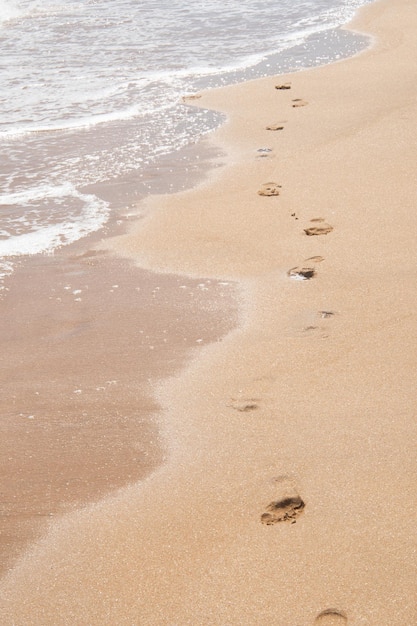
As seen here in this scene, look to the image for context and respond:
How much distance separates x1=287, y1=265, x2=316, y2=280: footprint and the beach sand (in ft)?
0.06

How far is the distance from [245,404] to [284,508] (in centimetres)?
65

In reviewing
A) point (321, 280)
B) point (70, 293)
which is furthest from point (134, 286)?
point (321, 280)

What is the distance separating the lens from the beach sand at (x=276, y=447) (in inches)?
98.4

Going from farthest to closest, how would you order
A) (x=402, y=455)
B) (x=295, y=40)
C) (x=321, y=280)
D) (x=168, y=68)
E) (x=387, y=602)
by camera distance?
(x=295, y=40), (x=168, y=68), (x=321, y=280), (x=402, y=455), (x=387, y=602)

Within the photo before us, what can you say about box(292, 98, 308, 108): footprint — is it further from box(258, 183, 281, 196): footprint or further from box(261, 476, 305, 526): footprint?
box(261, 476, 305, 526): footprint

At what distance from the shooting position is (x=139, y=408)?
135 inches

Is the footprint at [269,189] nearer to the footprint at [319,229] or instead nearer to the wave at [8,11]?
the footprint at [319,229]

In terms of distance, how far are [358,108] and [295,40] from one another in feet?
12.6

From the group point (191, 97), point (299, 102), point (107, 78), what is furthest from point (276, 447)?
point (107, 78)

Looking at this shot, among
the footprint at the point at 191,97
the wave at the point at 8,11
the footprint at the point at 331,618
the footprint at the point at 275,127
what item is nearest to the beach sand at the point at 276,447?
the footprint at the point at 331,618

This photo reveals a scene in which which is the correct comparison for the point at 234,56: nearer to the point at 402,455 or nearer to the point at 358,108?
the point at 358,108

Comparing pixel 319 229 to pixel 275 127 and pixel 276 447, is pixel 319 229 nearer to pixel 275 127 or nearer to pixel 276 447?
pixel 276 447

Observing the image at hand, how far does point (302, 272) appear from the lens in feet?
14.7

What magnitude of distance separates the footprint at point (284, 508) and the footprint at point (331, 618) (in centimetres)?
39
